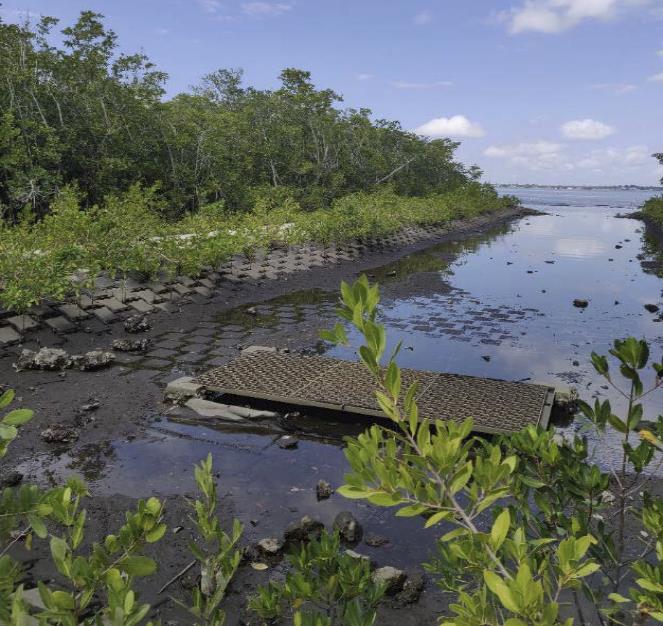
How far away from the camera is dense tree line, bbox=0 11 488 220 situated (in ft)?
57.7

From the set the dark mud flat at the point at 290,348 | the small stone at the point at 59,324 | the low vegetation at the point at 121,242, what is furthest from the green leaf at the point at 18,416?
the small stone at the point at 59,324

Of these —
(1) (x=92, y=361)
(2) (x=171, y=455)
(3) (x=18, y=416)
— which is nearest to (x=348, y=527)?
(2) (x=171, y=455)

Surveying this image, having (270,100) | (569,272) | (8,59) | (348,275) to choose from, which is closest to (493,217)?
(270,100)

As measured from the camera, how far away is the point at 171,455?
5.18m

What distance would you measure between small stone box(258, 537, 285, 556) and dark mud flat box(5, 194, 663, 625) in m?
0.14

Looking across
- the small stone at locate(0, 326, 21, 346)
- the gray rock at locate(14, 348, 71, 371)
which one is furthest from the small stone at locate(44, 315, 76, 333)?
the gray rock at locate(14, 348, 71, 371)

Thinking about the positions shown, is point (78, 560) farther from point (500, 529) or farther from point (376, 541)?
point (376, 541)

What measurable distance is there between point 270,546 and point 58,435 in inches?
113

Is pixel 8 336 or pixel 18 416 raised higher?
pixel 18 416

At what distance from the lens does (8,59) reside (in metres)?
17.8

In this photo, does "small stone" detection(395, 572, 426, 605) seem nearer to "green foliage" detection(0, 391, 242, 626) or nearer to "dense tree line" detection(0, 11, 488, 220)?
"green foliage" detection(0, 391, 242, 626)

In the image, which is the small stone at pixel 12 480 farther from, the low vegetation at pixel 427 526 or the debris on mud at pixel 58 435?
the low vegetation at pixel 427 526

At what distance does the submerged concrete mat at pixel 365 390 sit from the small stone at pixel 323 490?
4.43ft

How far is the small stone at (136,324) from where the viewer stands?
29.8 ft
